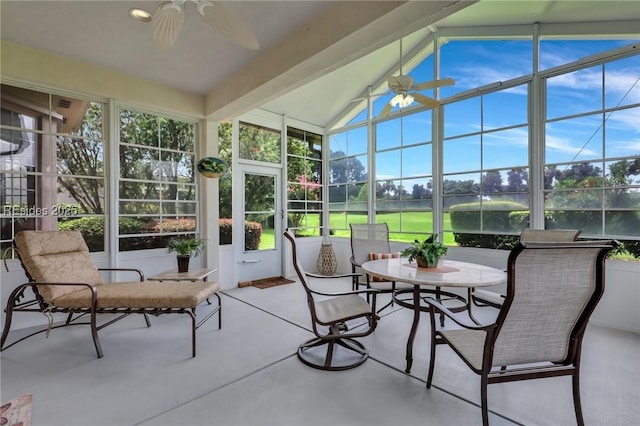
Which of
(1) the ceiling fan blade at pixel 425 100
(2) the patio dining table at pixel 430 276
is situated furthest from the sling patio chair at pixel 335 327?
(1) the ceiling fan blade at pixel 425 100

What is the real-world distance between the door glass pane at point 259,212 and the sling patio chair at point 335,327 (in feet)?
8.98

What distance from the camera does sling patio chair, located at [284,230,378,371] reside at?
2166 millimetres

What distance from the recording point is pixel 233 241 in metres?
4.81

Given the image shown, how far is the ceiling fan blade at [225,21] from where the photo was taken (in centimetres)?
180

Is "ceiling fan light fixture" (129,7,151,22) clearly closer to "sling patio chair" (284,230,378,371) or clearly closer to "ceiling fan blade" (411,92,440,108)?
"sling patio chair" (284,230,378,371)

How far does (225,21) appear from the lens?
6.26 feet

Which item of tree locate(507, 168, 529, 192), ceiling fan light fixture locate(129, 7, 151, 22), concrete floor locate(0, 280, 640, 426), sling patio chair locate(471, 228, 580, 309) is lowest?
concrete floor locate(0, 280, 640, 426)

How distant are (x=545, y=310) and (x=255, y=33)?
3090 millimetres

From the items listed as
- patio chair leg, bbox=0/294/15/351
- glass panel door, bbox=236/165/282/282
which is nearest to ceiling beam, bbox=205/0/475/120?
glass panel door, bbox=236/165/282/282

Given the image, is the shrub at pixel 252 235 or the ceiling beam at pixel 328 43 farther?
the shrub at pixel 252 235

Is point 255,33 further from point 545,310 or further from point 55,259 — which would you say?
point 545,310

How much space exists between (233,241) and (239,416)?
130 inches

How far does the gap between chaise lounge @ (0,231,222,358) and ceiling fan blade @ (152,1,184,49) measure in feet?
6.45

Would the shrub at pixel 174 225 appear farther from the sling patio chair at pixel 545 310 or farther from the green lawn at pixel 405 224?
the sling patio chair at pixel 545 310
